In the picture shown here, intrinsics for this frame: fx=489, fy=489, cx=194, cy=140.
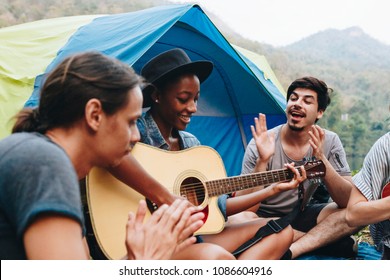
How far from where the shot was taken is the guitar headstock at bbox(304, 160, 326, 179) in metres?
2.43

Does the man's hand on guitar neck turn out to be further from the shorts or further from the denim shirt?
the shorts

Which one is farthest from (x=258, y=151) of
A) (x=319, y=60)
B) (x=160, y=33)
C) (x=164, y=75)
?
(x=319, y=60)

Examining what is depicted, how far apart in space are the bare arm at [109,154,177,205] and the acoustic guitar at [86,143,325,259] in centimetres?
5

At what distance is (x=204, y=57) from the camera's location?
3451 millimetres

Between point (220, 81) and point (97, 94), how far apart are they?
253 centimetres

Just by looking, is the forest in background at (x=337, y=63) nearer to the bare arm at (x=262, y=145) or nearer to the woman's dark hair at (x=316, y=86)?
the woman's dark hair at (x=316, y=86)

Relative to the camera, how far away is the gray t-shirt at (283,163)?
107 inches

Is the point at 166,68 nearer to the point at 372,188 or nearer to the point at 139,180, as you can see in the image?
the point at 139,180

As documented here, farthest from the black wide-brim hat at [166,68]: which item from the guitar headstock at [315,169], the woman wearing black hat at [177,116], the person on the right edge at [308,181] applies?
the guitar headstock at [315,169]

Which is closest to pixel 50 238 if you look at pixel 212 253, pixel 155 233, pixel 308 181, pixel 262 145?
pixel 155 233

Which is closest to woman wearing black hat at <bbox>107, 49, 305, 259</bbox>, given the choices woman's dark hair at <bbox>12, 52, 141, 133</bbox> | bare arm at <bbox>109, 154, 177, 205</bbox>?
bare arm at <bbox>109, 154, 177, 205</bbox>

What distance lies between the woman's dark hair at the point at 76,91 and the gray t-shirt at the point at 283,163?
159cm

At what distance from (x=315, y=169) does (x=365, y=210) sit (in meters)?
0.43
